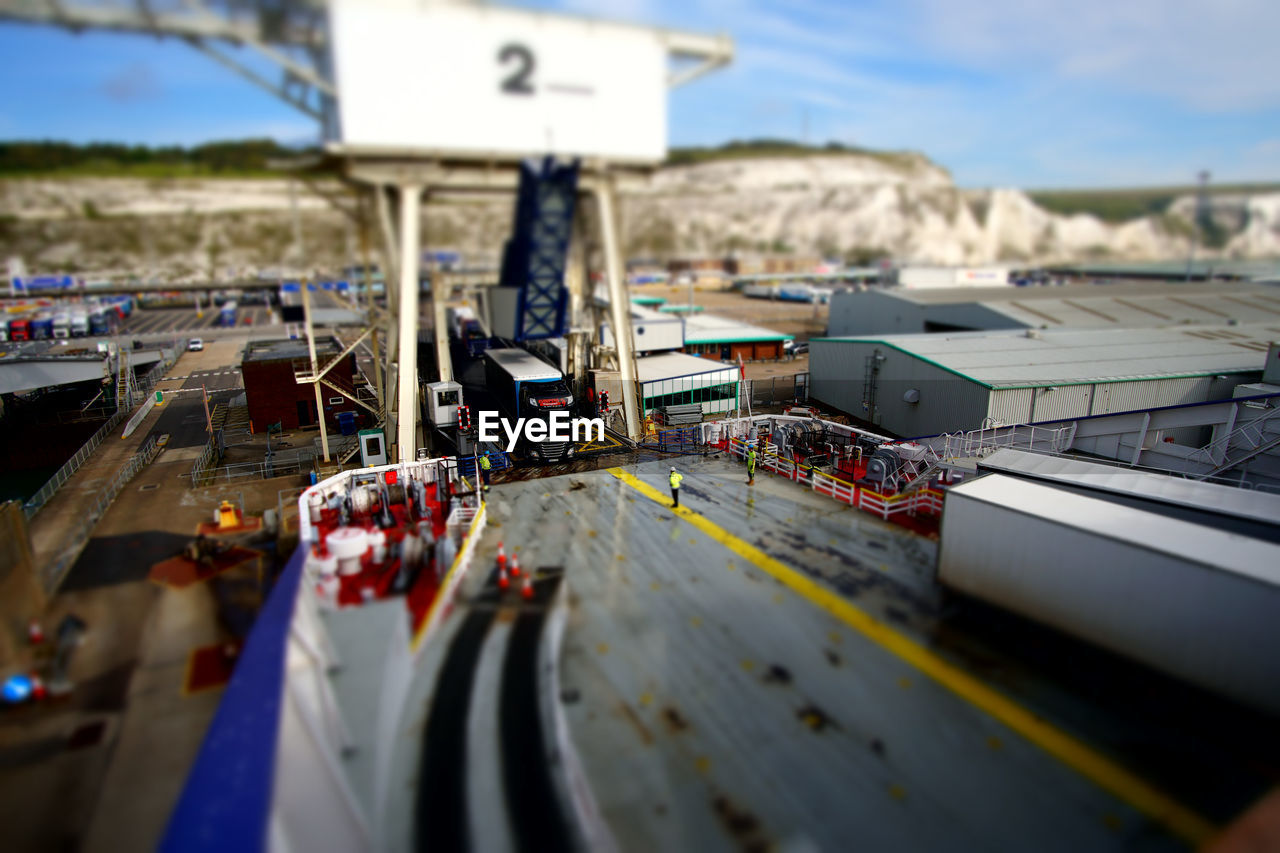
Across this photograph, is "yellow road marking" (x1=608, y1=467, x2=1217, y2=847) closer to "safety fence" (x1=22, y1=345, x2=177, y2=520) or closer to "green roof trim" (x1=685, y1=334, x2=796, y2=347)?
"safety fence" (x1=22, y1=345, x2=177, y2=520)

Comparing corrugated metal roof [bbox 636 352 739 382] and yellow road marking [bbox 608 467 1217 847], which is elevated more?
corrugated metal roof [bbox 636 352 739 382]

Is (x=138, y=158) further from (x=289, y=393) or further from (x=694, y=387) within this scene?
(x=694, y=387)

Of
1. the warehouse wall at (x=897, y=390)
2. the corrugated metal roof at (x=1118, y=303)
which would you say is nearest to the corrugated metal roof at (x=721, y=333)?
the corrugated metal roof at (x=1118, y=303)

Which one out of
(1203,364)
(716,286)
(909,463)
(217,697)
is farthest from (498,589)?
(716,286)

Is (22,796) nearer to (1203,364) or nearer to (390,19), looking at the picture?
(390,19)

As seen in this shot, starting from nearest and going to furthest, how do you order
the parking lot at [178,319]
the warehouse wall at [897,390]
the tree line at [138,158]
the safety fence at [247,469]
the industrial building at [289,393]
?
the tree line at [138,158] < the safety fence at [247,469] < the warehouse wall at [897,390] < the industrial building at [289,393] < the parking lot at [178,319]

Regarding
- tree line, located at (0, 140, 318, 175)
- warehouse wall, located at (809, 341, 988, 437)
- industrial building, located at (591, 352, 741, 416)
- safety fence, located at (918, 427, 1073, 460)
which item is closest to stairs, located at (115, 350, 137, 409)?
tree line, located at (0, 140, 318, 175)

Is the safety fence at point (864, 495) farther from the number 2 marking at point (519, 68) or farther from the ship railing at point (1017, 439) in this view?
the number 2 marking at point (519, 68)
